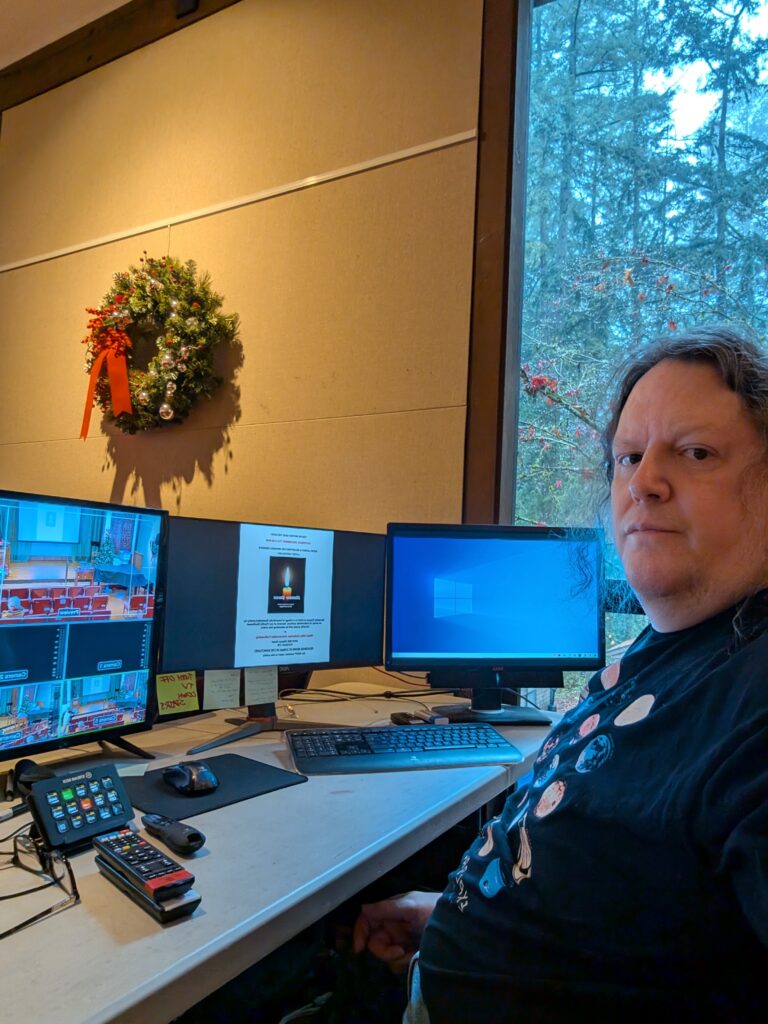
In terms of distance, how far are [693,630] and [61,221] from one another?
11.5 ft

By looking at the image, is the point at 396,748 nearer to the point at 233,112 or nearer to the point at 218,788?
the point at 218,788

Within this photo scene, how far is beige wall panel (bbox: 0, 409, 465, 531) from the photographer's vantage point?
2180 mm

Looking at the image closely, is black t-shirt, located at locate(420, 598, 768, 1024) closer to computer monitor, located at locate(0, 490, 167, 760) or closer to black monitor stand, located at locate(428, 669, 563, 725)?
computer monitor, located at locate(0, 490, 167, 760)

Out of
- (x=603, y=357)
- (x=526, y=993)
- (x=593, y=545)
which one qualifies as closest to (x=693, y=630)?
(x=526, y=993)

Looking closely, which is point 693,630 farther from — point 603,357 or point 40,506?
point 603,357

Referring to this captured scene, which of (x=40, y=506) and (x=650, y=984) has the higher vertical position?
(x=40, y=506)

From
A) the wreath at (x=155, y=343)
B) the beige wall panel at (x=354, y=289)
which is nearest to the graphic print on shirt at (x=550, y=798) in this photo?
the beige wall panel at (x=354, y=289)

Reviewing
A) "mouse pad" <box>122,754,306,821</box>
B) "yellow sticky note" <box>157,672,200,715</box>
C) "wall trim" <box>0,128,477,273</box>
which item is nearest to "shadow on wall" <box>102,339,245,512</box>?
"wall trim" <box>0,128,477,273</box>

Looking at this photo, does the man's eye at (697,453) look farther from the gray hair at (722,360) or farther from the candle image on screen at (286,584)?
the candle image on screen at (286,584)

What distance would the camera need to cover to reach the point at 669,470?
2.73 feet

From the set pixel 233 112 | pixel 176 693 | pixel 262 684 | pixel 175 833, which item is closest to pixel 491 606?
pixel 262 684

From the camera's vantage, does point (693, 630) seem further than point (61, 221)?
No

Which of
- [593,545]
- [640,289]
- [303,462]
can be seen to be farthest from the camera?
[303,462]

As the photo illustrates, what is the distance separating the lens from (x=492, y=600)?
171cm
